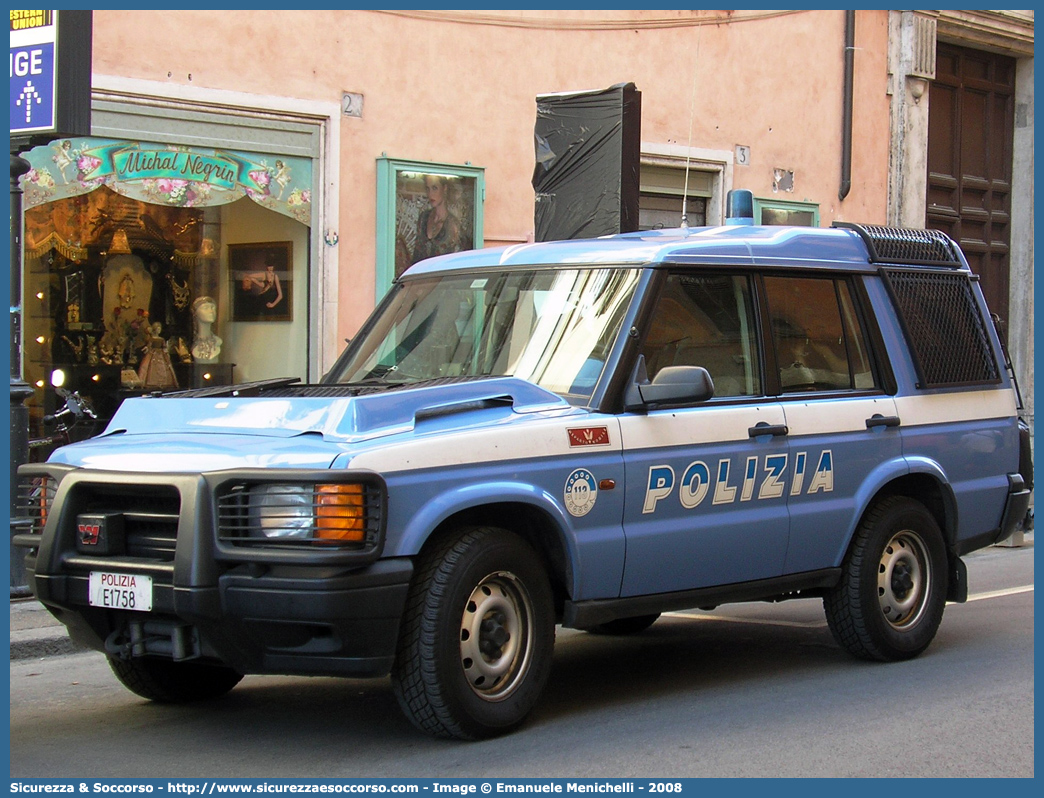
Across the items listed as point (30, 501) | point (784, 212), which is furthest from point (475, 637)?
point (784, 212)

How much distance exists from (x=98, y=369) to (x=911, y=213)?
11.2 metres

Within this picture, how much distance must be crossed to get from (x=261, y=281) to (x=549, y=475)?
7.33m

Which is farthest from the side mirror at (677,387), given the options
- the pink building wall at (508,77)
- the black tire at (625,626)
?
the pink building wall at (508,77)

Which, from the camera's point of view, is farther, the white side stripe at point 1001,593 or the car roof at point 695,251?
the white side stripe at point 1001,593

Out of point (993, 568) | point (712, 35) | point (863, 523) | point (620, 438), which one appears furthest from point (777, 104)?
point (620, 438)

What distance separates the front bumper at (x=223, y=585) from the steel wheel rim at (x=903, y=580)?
310 cm

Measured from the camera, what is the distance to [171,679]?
646cm

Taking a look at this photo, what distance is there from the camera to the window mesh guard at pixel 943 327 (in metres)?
7.71

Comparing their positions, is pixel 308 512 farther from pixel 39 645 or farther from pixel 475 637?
pixel 39 645

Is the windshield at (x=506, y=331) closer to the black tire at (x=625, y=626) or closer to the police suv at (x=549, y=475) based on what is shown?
the police suv at (x=549, y=475)

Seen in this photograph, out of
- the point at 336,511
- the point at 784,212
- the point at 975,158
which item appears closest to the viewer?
the point at 336,511

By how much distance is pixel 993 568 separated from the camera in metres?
11.7

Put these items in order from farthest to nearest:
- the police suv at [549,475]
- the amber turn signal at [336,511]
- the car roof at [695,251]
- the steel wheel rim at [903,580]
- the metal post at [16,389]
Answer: the metal post at [16,389]
the steel wheel rim at [903,580]
the car roof at [695,251]
the police suv at [549,475]
the amber turn signal at [336,511]
